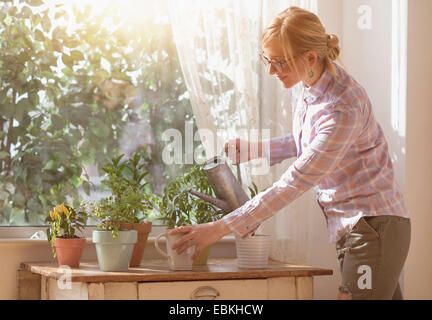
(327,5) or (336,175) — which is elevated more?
(327,5)

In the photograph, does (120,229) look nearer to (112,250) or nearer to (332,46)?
(112,250)

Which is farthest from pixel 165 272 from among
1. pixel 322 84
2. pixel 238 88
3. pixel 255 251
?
pixel 238 88

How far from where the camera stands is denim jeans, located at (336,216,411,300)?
62.1 inches

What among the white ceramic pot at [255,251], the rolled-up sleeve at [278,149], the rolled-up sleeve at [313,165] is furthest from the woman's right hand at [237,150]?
the rolled-up sleeve at [313,165]

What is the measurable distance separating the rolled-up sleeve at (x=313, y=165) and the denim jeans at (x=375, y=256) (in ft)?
0.58

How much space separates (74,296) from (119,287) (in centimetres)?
13

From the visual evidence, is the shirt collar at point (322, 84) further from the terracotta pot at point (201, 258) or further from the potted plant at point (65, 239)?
the potted plant at point (65, 239)

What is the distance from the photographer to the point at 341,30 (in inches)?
93.7

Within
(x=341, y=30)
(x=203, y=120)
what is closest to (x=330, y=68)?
(x=203, y=120)

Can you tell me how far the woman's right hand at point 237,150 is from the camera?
1.99 meters

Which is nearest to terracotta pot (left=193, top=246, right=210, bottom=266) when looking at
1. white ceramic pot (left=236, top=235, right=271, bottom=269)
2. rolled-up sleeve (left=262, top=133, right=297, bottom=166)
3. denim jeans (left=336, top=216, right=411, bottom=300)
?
white ceramic pot (left=236, top=235, right=271, bottom=269)
